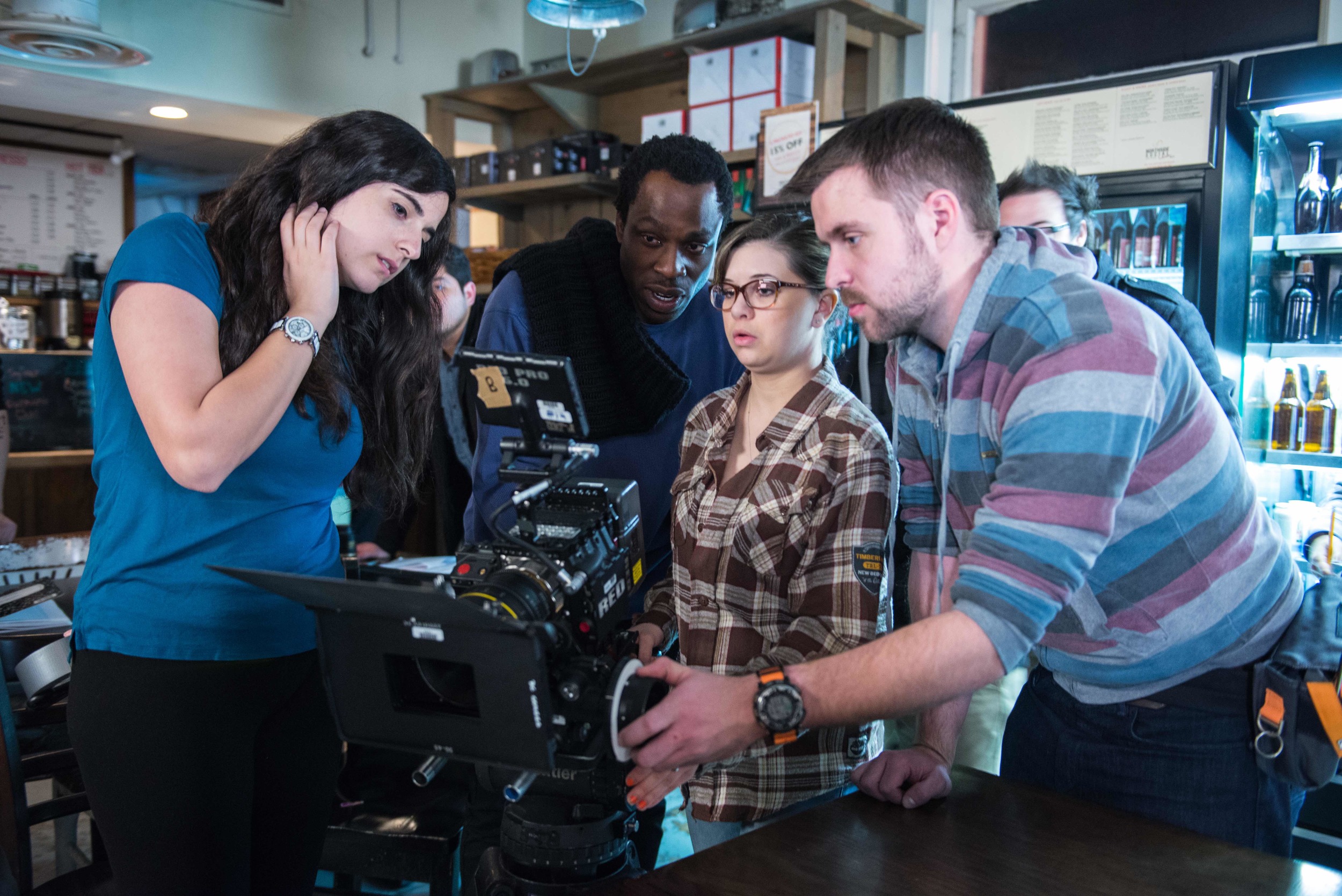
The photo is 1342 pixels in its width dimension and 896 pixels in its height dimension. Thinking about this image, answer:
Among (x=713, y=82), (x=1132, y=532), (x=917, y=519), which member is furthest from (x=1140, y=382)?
(x=713, y=82)

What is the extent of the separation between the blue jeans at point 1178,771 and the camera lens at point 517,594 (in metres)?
0.66

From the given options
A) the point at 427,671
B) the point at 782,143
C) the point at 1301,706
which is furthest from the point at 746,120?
the point at 427,671

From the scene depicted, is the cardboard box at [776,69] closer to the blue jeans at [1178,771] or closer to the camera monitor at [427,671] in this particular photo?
the blue jeans at [1178,771]

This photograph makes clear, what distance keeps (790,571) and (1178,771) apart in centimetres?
52

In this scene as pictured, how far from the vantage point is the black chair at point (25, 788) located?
147 cm

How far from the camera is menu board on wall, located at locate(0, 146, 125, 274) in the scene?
5582mm

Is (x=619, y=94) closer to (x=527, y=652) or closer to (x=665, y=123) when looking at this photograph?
(x=665, y=123)

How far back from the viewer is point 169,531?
3.85 ft

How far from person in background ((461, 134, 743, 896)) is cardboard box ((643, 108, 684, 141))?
86.7 inches

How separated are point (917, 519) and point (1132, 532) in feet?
0.98

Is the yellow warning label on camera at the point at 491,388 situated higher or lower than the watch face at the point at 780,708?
higher

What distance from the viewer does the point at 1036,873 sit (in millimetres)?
958

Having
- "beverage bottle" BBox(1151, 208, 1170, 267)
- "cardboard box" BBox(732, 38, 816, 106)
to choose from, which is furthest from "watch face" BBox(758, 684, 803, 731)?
"cardboard box" BBox(732, 38, 816, 106)

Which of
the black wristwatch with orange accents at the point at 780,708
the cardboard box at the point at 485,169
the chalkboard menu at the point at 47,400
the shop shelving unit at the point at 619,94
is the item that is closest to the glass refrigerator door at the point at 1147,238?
the shop shelving unit at the point at 619,94
